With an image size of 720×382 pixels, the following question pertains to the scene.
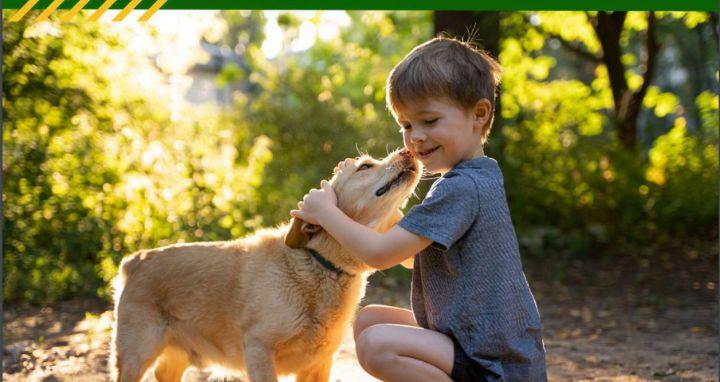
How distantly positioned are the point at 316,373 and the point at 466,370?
104 centimetres

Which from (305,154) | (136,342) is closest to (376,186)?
(136,342)

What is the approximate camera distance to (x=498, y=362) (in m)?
3.06

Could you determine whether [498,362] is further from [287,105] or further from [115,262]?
[287,105]

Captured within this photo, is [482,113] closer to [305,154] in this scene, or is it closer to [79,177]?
[79,177]

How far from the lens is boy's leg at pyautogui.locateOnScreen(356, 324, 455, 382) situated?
3084mm

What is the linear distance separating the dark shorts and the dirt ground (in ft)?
6.06

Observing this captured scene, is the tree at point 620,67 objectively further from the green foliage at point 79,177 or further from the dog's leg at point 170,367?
the dog's leg at point 170,367

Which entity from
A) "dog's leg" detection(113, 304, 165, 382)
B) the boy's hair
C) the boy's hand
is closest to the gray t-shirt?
the boy's hair

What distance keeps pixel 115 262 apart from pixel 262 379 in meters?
5.06

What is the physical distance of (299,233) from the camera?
3674 mm

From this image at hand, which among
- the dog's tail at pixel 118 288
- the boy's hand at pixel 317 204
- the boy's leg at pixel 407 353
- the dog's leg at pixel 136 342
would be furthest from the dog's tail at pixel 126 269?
the boy's leg at pixel 407 353

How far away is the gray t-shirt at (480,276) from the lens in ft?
9.93

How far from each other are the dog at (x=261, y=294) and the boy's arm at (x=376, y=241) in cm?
29

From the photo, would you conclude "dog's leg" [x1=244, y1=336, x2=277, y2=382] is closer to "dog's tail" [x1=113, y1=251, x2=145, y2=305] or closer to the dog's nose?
"dog's tail" [x1=113, y1=251, x2=145, y2=305]
